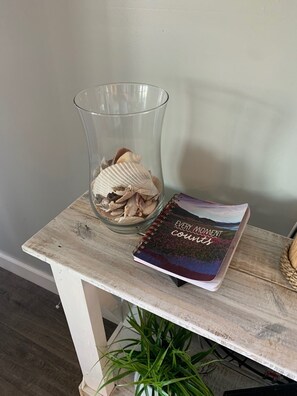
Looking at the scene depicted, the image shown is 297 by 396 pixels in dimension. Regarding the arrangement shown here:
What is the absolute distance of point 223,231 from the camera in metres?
0.63

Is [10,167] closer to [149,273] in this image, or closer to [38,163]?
[38,163]

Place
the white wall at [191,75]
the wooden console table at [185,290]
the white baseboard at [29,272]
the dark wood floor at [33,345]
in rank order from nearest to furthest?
the wooden console table at [185,290], the white wall at [191,75], the dark wood floor at [33,345], the white baseboard at [29,272]

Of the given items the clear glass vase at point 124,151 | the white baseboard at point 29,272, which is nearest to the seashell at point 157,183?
the clear glass vase at point 124,151

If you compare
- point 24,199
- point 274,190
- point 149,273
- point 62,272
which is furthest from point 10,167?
point 274,190

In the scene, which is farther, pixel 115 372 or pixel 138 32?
pixel 115 372

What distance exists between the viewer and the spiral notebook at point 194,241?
56 cm

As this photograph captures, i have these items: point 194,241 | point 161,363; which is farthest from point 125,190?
point 161,363

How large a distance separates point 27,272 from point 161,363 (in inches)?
42.3

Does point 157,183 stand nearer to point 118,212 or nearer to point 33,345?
point 118,212

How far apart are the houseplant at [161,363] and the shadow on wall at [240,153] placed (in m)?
0.34

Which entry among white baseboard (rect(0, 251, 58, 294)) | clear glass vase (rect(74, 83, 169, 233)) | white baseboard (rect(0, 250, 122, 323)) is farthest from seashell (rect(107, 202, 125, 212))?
white baseboard (rect(0, 251, 58, 294))

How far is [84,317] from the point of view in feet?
2.38

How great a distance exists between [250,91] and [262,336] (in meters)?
0.45

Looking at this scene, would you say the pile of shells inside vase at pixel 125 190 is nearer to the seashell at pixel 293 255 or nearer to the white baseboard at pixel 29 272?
the seashell at pixel 293 255
